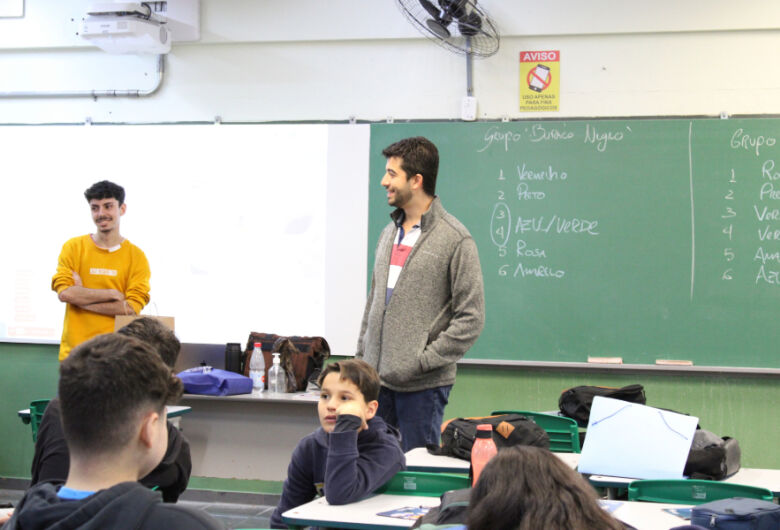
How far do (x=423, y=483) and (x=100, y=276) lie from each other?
288 centimetres

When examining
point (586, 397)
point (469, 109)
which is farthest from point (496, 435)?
point (469, 109)

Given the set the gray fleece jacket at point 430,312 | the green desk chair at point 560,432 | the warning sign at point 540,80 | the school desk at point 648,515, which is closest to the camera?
the school desk at point 648,515

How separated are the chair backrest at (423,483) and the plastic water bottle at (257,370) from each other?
7.87 feet

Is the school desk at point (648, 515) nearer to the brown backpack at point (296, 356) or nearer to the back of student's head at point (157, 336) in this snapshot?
the back of student's head at point (157, 336)

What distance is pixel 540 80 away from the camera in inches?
203

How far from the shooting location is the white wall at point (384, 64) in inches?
197

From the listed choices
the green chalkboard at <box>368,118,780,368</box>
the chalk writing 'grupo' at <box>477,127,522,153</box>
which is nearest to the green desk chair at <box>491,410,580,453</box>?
the green chalkboard at <box>368,118,780,368</box>

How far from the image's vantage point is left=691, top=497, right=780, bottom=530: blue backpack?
192 cm

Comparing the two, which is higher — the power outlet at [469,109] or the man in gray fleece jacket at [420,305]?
the power outlet at [469,109]

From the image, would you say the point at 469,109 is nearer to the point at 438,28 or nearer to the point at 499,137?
the point at 499,137

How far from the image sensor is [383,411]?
3.45 metres

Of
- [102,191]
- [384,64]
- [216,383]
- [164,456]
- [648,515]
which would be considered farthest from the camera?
[384,64]

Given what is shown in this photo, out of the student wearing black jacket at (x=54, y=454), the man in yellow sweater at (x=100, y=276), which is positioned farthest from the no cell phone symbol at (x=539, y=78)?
the student wearing black jacket at (x=54, y=454)

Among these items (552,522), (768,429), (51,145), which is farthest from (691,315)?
(51,145)
